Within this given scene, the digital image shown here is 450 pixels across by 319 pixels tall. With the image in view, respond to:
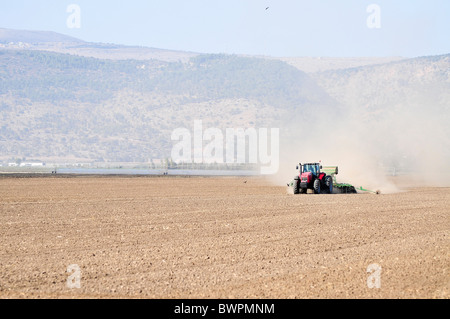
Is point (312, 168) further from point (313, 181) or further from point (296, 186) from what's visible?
point (296, 186)

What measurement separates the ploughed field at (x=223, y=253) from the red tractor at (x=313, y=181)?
964 cm

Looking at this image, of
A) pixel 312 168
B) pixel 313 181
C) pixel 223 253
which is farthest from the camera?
pixel 312 168

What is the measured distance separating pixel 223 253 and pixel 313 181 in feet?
69.4

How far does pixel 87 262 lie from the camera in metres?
12.3

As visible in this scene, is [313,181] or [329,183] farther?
[329,183]

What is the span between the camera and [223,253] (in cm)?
1348

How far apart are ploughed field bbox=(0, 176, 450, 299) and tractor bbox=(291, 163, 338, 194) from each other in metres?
9.64

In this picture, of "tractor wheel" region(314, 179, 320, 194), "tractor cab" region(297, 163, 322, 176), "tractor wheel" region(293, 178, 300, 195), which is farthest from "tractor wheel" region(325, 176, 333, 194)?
"tractor wheel" region(293, 178, 300, 195)

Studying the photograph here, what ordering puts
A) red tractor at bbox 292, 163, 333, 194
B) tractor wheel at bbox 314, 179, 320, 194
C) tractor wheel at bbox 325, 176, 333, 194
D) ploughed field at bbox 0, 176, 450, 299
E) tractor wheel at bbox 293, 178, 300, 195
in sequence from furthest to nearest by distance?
tractor wheel at bbox 325, 176, 333, 194
tractor wheel at bbox 293, 178, 300, 195
red tractor at bbox 292, 163, 333, 194
tractor wheel at bbox 314, 179, 320, 194
ploughed field at bbox 0, 176, 450, 299

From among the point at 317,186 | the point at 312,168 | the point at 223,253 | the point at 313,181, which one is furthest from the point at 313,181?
the point at 223,253

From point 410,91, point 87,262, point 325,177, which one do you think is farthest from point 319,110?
point 87,262

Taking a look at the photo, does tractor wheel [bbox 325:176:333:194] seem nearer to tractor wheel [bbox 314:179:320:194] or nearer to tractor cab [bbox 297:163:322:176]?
tractor cab [bbox 297:163:322:176]

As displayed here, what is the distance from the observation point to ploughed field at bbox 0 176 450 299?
10266 millimetres
